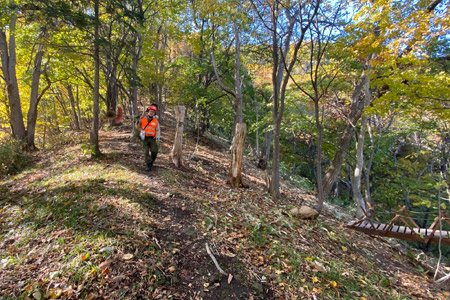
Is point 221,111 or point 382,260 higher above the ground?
point 221,111

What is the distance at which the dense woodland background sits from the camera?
5.52 metres

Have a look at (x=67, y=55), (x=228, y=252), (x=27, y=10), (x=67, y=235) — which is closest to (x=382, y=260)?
(x=228, y=252)

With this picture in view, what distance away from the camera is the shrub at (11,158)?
7469 mm

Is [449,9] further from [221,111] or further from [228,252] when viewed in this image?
[221,111]

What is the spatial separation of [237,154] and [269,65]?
6.49 metres

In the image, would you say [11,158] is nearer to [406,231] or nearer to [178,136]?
[178,136]

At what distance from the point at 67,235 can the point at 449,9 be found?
858cm

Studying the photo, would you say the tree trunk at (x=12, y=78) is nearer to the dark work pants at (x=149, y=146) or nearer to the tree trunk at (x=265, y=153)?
the dark work pants at (x=149, y=146)

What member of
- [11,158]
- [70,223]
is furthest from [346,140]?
[11,158]

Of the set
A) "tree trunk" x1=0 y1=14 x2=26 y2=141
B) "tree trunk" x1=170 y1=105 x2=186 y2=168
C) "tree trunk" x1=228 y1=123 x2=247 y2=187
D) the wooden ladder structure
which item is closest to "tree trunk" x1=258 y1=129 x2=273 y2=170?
"tree trunk" x1=228 y1=123 x2=247 y2=187

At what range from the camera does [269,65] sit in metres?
11.2

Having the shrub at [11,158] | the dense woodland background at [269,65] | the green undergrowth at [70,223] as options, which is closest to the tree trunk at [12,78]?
the dense woodland background at [269,65]

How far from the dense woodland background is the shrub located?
0.13 feet

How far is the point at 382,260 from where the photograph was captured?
554 cm
